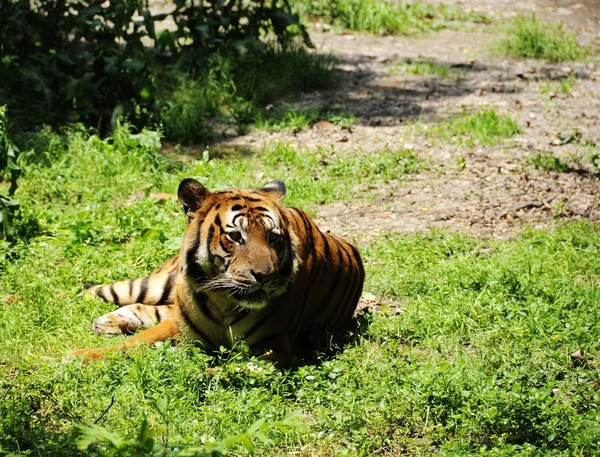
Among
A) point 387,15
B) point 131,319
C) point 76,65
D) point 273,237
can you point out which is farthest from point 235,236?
point 387,15

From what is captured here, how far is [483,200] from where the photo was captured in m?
7.40

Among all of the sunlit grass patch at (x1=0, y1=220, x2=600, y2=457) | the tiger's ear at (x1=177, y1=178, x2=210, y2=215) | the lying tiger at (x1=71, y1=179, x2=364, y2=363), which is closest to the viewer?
the sunlit grass patch at (x1=0, y1=220, x2=600, y2=457)

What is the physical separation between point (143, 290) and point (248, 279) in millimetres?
1281

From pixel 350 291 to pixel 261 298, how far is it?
913 mm

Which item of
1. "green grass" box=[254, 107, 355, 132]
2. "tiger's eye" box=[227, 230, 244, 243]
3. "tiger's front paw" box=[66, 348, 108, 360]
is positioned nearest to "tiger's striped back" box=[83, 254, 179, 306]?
"tiger's front paw" box=[66, 348, 108, 360]

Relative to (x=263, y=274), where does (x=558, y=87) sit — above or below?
above

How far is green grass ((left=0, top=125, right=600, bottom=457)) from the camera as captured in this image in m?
4.13

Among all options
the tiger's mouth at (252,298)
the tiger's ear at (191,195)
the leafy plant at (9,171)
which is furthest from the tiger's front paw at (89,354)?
the leafy plant at (9,171)

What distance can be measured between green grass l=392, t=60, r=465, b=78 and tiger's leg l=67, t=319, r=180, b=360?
22.3 feet

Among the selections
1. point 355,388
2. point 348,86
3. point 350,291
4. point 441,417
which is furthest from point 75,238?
point 348,86

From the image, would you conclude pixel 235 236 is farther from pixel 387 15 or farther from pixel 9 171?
pixel 387 15

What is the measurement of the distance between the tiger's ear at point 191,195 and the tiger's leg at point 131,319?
68 centimetres

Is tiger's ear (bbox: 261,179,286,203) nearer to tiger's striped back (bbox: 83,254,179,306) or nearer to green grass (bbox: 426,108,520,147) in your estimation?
tiger's striped back (bbox: 83,254,179,306)

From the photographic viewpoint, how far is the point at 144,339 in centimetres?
494
